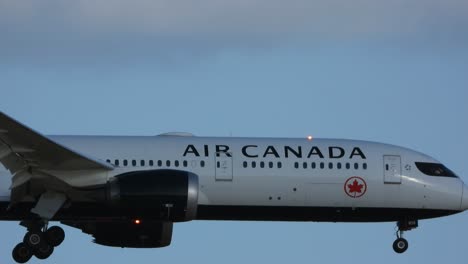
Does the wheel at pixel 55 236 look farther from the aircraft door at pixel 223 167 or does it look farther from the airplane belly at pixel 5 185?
the aircraft door at pixel 223 167

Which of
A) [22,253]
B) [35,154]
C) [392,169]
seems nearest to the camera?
[35,154]

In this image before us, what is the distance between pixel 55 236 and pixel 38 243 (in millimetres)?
658

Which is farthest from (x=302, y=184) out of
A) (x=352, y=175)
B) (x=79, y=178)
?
(x=79, y=178)

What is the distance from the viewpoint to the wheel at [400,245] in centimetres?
7375

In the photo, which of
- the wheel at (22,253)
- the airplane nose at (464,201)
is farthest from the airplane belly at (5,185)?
the airplane nose at (464,201)

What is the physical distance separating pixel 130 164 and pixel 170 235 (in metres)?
4.64

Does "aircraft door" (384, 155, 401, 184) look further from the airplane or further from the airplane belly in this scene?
the airplane belly

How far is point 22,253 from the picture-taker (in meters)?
71.0

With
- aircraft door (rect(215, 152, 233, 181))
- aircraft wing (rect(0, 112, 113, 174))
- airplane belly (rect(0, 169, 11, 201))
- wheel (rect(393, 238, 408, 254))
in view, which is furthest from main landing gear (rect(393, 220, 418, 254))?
airplane belly (rect(0, 169, 11, 201))

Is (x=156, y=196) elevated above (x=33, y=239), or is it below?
above

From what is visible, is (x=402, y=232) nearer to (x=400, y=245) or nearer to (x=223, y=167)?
(x=400, y=245)

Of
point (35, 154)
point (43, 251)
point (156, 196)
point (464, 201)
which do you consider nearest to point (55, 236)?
point (43, 251)

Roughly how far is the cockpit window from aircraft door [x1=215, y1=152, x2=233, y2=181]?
22.4ft

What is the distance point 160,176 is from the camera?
69562mm
